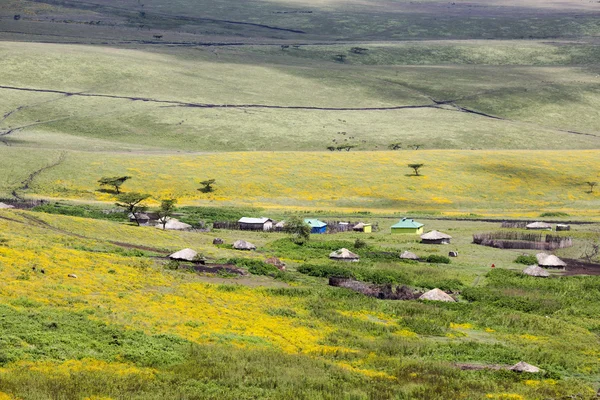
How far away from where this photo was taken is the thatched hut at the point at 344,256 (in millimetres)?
66438

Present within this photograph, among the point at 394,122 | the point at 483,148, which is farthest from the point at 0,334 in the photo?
the point at 394,122

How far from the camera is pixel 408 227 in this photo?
83.4 m

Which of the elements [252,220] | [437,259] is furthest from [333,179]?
[437,259]

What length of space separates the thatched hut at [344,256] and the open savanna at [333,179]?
36.9 meters

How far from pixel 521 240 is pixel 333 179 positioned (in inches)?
1670

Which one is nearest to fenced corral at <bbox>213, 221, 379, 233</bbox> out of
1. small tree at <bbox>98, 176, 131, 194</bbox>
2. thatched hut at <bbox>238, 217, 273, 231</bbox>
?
thatched hut at <bbox>238, 217, 273, 231</bbox>

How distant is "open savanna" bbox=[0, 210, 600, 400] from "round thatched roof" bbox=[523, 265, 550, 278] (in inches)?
43.7

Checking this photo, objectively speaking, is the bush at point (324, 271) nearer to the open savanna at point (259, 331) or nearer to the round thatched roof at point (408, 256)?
the open savanna at point (259, 331)

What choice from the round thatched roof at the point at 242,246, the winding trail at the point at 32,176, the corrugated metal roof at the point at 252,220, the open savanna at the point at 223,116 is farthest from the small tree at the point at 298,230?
the open savanna at the point at 223,116

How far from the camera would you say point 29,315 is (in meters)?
37.4

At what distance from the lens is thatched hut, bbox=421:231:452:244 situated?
77.1m

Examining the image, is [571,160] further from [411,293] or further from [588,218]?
[411,293]

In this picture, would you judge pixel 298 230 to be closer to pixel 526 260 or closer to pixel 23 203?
pixel 526 260

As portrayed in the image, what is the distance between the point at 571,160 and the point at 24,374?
115619 millimetres
